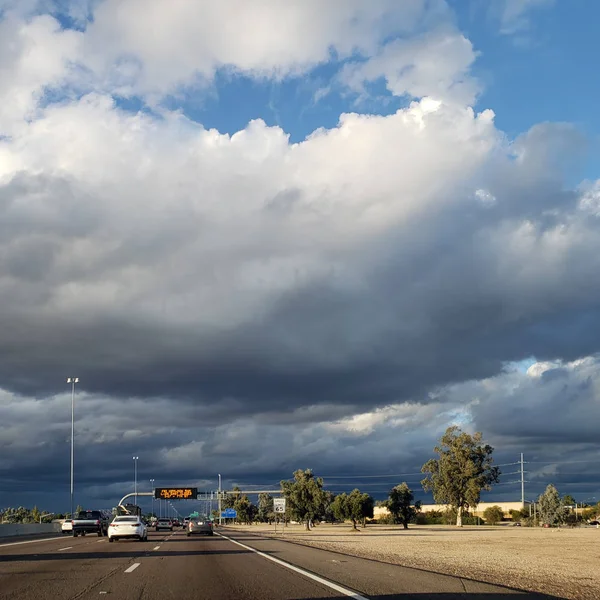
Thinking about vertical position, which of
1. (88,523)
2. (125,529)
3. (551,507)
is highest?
(125,529)

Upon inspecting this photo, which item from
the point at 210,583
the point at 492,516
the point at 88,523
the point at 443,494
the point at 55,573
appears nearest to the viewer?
the point at 210,583

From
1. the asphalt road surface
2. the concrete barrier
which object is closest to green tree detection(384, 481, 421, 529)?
the concrete barrier

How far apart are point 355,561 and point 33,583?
11542 mm

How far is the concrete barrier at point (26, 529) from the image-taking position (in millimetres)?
66312

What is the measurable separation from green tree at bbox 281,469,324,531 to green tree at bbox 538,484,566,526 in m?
34.0

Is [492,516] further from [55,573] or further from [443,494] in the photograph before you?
[55,573]

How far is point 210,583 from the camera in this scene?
18.9 meters

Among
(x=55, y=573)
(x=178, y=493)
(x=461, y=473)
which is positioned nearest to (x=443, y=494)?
(x=461, y=473)

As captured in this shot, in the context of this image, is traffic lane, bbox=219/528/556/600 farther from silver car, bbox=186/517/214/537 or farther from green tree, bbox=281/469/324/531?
green tree, bbox=281/469/324/531

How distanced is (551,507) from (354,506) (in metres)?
33.4

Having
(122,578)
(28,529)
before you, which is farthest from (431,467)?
(122,578)

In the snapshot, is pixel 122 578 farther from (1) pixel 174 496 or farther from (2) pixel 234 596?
(1) pixel 174 496

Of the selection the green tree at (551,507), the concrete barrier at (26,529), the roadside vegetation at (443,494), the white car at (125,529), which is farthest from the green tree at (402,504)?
the white car at (125,529)

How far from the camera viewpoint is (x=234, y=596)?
15.8 meters
